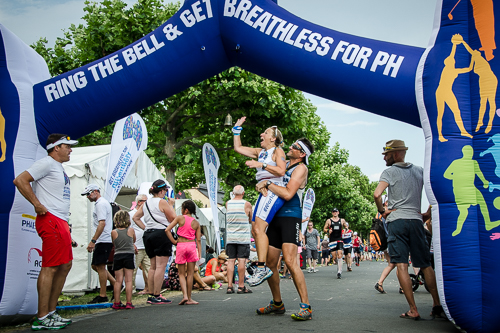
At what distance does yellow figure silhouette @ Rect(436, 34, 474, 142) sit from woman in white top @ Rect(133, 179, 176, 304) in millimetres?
4297

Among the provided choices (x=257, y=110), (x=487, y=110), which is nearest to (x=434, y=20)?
(x=487, y=110)

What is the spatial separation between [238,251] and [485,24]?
6219 millimetres

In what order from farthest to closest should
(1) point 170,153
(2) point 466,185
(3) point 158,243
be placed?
1. (1) point 170,153
2. (3) point 158,243
3. (2) point 466,185

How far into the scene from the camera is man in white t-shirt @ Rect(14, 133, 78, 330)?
16.4 feet

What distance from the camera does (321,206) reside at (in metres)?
45.5

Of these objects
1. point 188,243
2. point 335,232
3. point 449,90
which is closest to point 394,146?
point 449,90

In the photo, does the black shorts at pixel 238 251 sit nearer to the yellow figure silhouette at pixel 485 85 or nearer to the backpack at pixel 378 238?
the backpack at pixel 378 238

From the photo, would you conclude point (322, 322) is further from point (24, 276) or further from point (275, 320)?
point (24, 276)

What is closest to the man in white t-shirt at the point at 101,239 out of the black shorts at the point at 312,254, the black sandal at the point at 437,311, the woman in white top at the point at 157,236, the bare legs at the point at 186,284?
the woman in white top at the point at 157,236

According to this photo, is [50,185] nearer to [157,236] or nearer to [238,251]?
[157,236]

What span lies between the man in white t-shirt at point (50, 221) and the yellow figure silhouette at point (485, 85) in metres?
4.31

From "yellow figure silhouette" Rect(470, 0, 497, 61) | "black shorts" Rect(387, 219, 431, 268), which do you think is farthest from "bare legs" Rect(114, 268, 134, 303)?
"yellow figure silhouette" Rect(470, 0, 497, 61)

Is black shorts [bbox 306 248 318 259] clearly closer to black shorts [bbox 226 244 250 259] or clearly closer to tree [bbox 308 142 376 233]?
tree [bbox 308 142 376 233]

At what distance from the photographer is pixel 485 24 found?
4574mm
